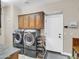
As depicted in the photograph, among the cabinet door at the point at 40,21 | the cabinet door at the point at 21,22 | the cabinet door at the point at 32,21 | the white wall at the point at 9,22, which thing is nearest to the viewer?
the cabinet door at the point at 40,21

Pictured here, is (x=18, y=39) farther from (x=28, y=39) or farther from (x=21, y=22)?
(x=21, y=22)

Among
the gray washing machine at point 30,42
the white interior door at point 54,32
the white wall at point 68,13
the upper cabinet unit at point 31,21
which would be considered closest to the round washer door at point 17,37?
the gray washing machine at point 30,42

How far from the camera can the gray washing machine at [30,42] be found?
17.7 feet

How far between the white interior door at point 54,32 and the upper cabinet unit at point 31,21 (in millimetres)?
371

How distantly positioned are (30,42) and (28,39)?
0.23 m

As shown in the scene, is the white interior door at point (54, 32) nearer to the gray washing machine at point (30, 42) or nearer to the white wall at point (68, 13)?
the white wall at point (68, 13)

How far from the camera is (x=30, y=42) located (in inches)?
219

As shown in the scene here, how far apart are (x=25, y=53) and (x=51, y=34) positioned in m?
1.61

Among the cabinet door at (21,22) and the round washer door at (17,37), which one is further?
the cabinet door at (21,22)

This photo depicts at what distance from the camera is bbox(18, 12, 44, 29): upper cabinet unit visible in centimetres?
561

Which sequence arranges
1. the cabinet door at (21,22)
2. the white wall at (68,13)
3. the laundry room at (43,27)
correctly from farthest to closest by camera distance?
the cabinet door at (21,22)
the laundry room at (43,27)
the white wall at (68,13)

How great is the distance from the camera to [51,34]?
18.6 ft

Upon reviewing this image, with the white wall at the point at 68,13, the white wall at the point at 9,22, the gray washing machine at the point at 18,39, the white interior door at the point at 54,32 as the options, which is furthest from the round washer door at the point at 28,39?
the white wall at the point at 68,13

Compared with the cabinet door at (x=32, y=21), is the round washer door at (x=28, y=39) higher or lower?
lower
